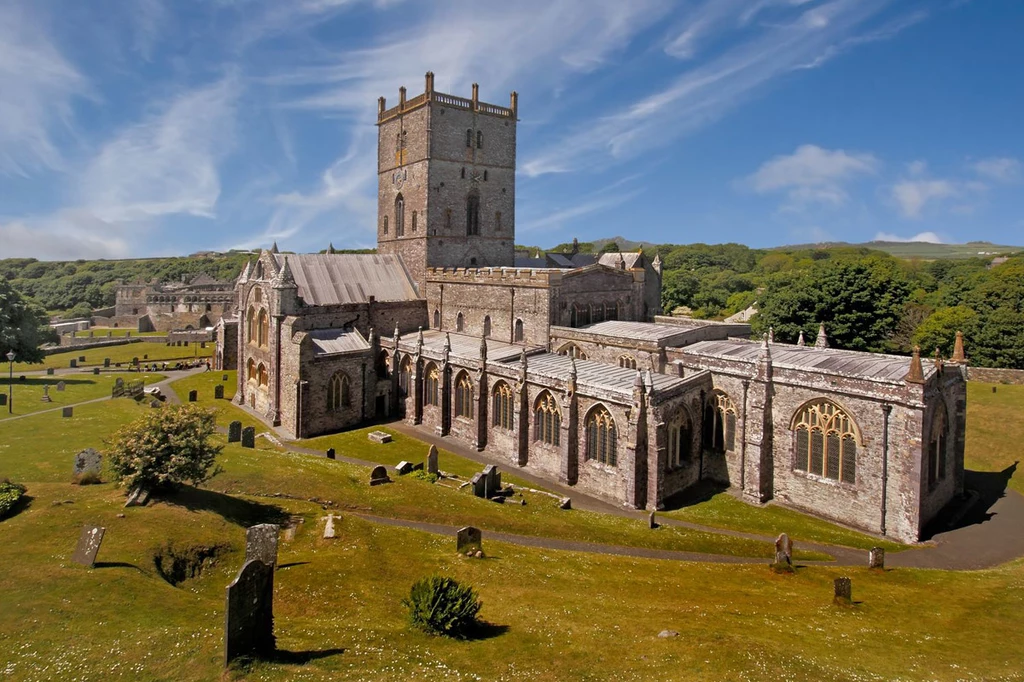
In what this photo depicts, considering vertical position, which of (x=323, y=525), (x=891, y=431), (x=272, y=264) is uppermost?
(x=272, y=264)

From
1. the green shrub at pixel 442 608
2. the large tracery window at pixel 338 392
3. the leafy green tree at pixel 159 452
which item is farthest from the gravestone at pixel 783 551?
the large tracery window at pixel 338 392

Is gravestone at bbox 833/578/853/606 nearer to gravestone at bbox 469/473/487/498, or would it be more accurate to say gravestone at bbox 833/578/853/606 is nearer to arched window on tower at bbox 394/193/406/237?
gravestone at bbox 469/473/487/498

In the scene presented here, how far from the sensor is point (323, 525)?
80.2 ft

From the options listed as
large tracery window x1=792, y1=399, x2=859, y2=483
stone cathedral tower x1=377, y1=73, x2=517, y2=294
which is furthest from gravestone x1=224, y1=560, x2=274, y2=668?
stone cathedral tower x1=377, y1=73, x2=517, y2=294

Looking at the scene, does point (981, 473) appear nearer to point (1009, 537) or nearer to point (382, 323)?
point (1009, 537)

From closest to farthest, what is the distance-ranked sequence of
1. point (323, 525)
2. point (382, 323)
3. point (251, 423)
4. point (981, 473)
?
point (323, 525), point (981, 473), point (251, 423), point (382, 323)

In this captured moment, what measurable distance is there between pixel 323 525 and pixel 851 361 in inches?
1040

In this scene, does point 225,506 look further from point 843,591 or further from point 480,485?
point 843,591

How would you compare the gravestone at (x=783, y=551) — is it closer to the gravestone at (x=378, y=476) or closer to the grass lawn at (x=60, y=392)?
the gravestone at (x=378, y=476)

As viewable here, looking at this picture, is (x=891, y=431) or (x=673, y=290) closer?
(x=891, y=431)

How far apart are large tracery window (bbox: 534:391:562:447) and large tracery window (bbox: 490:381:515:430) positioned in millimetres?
2216

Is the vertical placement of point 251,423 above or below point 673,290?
below

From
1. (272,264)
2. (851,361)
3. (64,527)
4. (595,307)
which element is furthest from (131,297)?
(851,361)

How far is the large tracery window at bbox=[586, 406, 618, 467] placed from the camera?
32.9 m
